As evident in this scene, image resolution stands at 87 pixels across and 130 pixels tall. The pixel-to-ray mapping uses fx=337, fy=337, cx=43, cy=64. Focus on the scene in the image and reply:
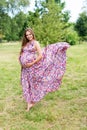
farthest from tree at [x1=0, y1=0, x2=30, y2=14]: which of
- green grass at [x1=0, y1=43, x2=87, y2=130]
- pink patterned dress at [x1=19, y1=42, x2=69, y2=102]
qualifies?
pink patterned dress at [x1=19, y1=42, x2=69, y2=102]

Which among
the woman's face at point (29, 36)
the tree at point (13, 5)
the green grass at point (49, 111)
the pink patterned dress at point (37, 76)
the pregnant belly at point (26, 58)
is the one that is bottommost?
the green grass at point (49, 111)

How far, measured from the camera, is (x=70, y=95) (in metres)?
8.56

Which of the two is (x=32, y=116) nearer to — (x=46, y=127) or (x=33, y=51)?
(x=46, y=127)

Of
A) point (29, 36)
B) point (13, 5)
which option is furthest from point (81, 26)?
point (29, 36)

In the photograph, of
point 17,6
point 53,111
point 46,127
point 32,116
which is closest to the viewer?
point 46,127

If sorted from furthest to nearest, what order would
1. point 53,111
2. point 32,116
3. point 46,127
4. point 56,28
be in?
point 56,28, point 53,111, point 32,116, point 46,127

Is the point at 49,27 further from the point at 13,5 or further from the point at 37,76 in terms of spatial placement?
the point at 37,76

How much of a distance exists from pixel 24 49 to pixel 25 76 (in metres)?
0.57

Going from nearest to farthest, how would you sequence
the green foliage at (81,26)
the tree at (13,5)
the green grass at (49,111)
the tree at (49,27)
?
1. the green grass at (49,111)
2. the tree at (49,27)
3. the tree at (13,5)
4. the green foliage at (81,26)

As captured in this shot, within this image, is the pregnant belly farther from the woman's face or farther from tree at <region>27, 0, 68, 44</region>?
tree at <region>27, 0, 68, 44</region>

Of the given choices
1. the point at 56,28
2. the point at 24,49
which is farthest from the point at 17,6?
the point at 24,49

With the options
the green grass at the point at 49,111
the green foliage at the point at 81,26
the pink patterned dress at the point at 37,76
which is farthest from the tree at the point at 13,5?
the pink patterned dress at the point at 37,76

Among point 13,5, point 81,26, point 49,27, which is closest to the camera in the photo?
point 49,27

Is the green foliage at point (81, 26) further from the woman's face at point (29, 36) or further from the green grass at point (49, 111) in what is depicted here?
the woman's face at point (29, 36)
